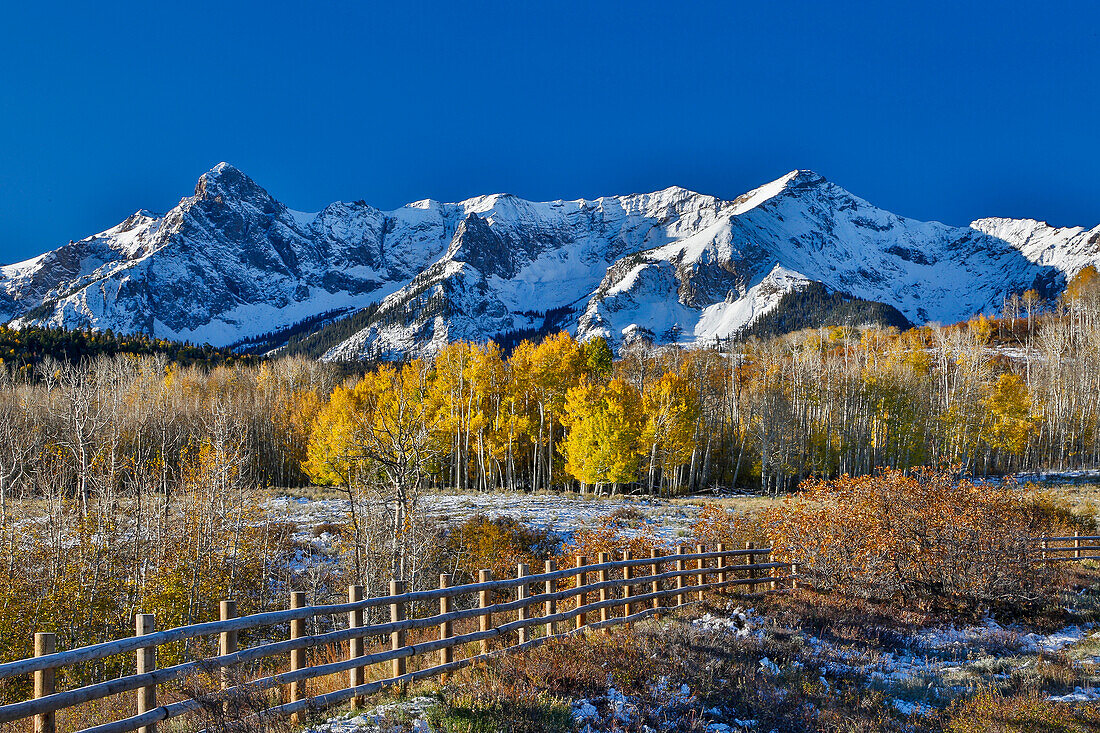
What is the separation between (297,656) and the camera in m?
7.15

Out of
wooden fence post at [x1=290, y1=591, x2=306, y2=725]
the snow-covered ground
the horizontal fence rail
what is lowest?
the horizontal fence rail

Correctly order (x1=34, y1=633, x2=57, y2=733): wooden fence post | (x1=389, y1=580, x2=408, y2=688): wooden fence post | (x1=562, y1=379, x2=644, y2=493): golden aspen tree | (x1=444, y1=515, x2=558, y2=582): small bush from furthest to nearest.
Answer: (x1=562, y1=379, x2=644, y2=493): golden aspen tree, (x1=444, y1=515, x2=558, y2=582): small bush, (x1=389, y1=580, x2=408, y2=688): wooden fence post, (x1=34, y1=633, x2=57, y2=733): wooden fence post

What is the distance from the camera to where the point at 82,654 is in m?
5.48

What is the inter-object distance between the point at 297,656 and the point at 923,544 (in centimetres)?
1338

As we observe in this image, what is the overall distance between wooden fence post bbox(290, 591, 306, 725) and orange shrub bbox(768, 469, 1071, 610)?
12.3 m

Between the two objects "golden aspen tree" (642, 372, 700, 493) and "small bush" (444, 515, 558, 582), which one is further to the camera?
"golden aspen tree" (642, 372, 700, 493)

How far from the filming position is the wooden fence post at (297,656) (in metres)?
6.85

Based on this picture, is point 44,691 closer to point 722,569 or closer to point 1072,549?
point 722,569

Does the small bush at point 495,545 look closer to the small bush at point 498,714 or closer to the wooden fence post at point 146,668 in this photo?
the small bush at point 498,714

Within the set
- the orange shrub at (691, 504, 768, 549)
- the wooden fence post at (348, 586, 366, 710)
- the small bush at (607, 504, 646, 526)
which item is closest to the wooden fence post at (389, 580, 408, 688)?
the wooden fence post at (348, 586, 366, 710)

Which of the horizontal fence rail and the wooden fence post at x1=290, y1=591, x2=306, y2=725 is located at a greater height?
the wooden fence post at x1=290, y1=591, x2=306, y2=725

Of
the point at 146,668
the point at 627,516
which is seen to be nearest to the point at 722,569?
the point at 146,668

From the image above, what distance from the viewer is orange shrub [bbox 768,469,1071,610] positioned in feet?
47.0

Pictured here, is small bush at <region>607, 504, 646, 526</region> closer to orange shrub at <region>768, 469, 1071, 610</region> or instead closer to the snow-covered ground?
orange shrub at <region>768, 469, 1071, 610</region>
